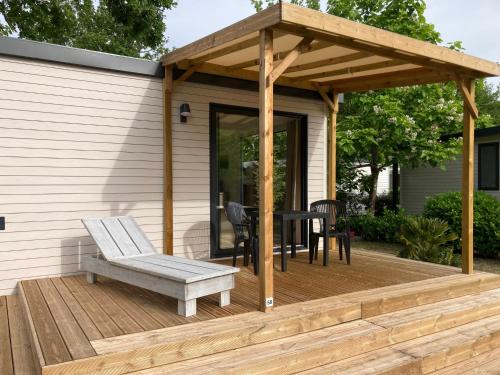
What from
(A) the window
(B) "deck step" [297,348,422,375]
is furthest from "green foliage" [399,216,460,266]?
(A) the window

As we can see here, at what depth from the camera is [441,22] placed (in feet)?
60.7

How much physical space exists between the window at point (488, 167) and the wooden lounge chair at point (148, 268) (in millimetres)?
8816

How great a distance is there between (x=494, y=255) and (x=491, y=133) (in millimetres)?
3171

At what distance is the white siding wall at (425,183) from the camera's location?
11.4 m

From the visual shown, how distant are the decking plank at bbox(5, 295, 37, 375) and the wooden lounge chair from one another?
2.30ft

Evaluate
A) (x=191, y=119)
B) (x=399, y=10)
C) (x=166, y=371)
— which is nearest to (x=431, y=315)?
(x=166, y=371)

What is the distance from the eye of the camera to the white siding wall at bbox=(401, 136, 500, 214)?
11.4m

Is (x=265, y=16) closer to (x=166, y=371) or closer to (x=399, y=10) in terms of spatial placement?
(x=166, y=371)

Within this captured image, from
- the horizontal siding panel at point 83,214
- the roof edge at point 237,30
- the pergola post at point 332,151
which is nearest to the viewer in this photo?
the roof edge at point 237,30

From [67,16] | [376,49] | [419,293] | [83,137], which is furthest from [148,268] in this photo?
[67,16]

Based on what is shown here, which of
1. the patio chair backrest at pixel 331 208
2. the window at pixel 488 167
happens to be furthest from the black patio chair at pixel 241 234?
the window at pixel 488 167

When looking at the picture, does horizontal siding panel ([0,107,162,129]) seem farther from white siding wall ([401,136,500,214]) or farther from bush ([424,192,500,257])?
white siding wall ([401,136,500,214])

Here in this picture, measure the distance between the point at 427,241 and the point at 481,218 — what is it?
172cm

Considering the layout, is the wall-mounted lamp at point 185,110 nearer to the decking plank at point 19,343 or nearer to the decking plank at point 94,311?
the decking plank at point 94,311
